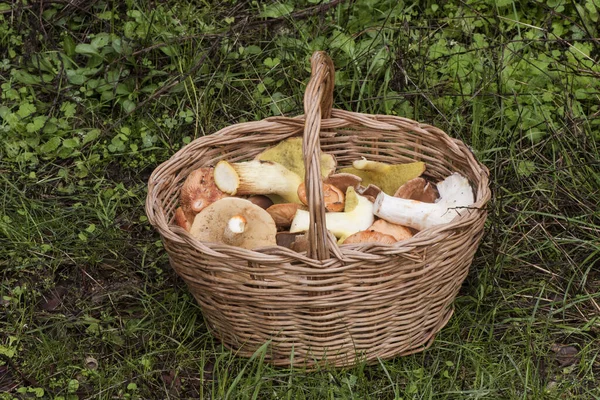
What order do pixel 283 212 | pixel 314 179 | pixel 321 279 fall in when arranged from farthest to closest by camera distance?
1. pixel 283 212
2. pixel 321 279
3. pixel 314 179

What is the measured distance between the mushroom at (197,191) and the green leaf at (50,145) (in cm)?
101

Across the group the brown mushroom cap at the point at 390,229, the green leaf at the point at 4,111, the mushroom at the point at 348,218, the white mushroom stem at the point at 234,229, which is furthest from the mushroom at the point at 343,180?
the green leaf at the point at 4,111

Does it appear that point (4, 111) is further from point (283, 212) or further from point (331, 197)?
point (331, 197)

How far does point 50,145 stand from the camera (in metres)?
3.37

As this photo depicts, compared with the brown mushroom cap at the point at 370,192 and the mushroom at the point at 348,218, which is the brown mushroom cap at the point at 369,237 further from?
the brown mushroom cap at the point at 370,192

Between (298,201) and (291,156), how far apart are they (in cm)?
17

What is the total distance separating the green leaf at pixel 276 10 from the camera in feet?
11.6

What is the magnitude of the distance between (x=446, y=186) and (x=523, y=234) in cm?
39

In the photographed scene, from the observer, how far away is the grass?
245 centimetres

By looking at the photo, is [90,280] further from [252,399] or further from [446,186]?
[446,186]

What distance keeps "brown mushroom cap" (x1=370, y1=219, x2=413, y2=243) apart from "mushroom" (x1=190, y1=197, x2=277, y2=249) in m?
0.33

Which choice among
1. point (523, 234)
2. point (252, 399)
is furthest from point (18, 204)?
point (523, 234)

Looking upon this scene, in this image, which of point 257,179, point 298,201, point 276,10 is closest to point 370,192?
point 298,201

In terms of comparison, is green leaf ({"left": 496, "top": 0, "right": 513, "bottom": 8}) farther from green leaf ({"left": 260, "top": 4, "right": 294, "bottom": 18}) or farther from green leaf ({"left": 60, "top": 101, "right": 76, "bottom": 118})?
green leaf ({"left": 60, "top": 101, "right": 76, "bottom": 118})
